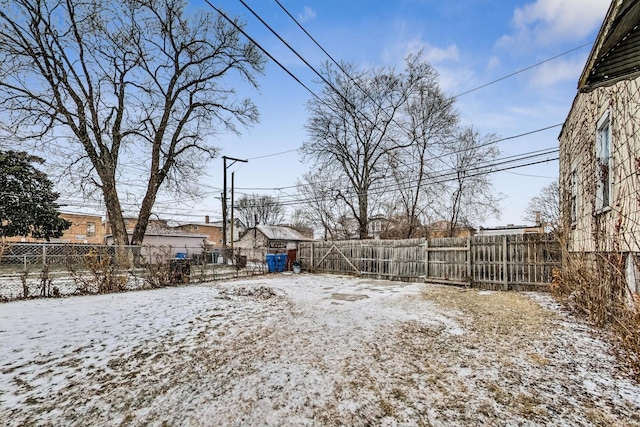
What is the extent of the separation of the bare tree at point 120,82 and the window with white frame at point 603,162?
48.7 ft

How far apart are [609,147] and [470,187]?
16.5m

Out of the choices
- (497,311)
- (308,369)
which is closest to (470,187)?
(497,311)

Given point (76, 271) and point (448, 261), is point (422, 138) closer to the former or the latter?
point (448, 261)

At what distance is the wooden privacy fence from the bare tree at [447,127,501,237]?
9.10 m

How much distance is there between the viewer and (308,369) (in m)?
3.05

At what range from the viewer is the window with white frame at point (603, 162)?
4348 millimetres

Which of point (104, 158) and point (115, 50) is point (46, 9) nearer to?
point (115, 50)

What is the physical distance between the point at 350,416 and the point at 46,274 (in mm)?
9058

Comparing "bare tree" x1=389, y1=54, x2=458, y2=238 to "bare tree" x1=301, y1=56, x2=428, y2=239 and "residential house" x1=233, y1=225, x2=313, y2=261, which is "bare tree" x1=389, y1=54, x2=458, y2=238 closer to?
"bare tree" x1=301, y1=56, x2=428, y2=239

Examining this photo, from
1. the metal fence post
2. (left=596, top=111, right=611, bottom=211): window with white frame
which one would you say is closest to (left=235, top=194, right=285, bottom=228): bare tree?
the metal fence post

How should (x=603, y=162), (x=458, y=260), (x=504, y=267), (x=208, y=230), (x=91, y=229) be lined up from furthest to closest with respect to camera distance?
(x=208, y=230), (x=91, y=229), (x=458, y=260), (x=504, y=267), (x=603, y=162)

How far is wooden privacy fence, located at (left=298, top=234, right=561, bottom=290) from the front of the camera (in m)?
8.30

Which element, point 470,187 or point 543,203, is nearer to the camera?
point 470,187

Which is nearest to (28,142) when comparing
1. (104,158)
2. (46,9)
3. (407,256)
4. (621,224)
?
(104,158)
